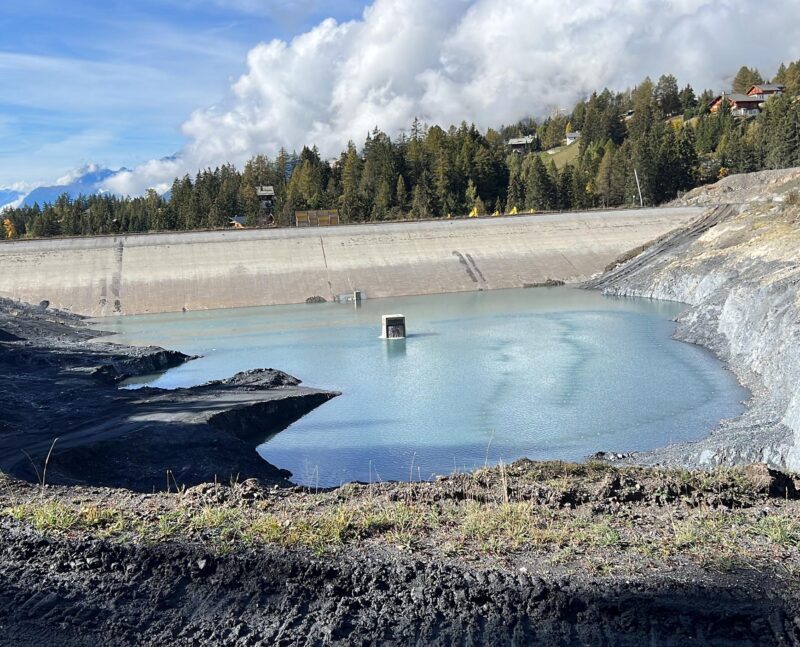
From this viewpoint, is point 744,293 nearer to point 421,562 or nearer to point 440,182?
point 421,562

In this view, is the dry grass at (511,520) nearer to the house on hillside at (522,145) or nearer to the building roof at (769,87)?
the house on hillside at (522,145)

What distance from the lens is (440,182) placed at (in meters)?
70.3

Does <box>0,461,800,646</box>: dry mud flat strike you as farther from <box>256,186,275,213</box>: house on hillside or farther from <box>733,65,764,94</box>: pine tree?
<box>733,65,764,94</box>: pine tree

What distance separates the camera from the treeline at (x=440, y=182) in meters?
66.9

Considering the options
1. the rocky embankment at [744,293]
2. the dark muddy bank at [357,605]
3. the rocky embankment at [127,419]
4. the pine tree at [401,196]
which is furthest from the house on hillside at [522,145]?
the dark muddy bank at [357,605]

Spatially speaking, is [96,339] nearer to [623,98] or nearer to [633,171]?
[633,171]

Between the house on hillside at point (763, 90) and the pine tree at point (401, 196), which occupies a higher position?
the house on hillside at point (763, 90)

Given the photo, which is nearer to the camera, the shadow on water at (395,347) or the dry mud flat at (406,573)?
the dry mud flat at (406,573)

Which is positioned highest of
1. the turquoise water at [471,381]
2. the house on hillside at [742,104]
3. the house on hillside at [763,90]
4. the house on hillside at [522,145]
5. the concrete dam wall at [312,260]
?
the house on hillside at [763,90]

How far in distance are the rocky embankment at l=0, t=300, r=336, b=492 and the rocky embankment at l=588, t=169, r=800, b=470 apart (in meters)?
7.71

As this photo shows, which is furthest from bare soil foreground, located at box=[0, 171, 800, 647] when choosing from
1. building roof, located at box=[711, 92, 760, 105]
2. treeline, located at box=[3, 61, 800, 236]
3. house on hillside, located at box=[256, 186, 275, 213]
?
building roof, located at box=[711, 92, 760, 105]

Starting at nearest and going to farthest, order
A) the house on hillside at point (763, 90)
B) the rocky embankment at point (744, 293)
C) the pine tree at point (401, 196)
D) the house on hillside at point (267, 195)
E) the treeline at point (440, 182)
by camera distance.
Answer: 1. the rocky embankment at point (744, 293)
2. the treeline at point (440, 182)
3. the pine tree at point (401, 196)
4. the house on hillside at point (267, 195)
5. the house on hillside at point (763, 90)

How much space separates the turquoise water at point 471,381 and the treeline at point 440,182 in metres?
33.7

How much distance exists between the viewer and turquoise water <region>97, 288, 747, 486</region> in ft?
46.0
